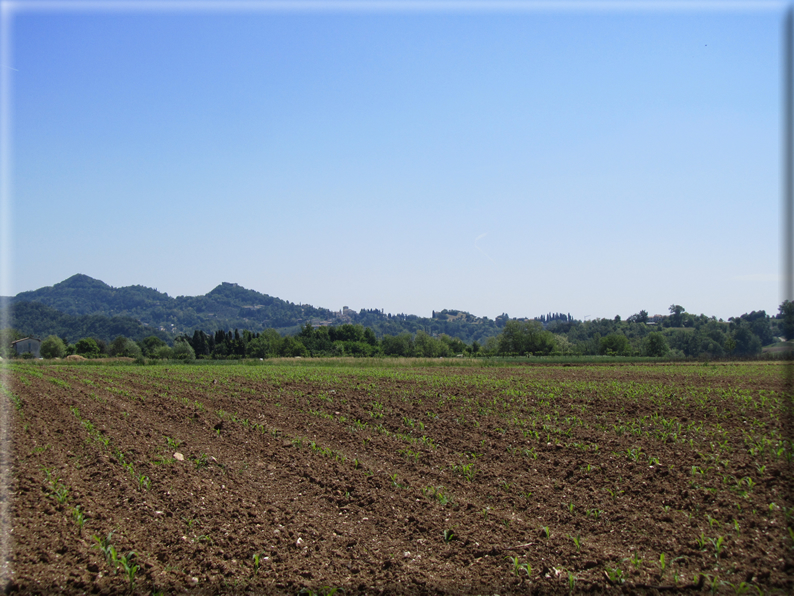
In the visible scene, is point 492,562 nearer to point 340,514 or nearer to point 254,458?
point 340,514

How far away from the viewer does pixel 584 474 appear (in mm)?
8547

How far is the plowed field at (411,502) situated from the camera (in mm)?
5316

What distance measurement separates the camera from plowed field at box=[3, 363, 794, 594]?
17.4ft

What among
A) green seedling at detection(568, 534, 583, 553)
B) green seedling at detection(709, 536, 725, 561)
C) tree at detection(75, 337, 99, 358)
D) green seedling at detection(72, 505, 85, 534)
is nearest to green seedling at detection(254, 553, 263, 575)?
green seedling at detection(72, 505, 85, 534)

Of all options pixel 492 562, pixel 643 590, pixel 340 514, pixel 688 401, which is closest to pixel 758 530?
pixel 643 590

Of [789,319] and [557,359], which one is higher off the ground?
[789,319]

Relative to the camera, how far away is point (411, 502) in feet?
24.8

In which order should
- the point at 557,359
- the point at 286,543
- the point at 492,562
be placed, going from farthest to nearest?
the point at 557,359
the point at 286,543
the point at 492,562

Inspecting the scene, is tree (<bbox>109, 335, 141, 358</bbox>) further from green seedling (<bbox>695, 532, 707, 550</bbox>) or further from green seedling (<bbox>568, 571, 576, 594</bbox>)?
green seedling (<bbox>695, 532, 707, 550</bbox>)

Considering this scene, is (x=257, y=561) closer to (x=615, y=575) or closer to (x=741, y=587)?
(x=615, y=575)

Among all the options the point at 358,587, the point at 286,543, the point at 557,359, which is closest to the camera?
the point at 358,587

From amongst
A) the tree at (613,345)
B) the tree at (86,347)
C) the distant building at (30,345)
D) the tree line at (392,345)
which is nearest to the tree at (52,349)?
the tree line at (392,345)

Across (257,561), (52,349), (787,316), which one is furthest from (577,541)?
(52,349)

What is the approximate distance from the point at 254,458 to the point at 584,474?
22.8 feet
